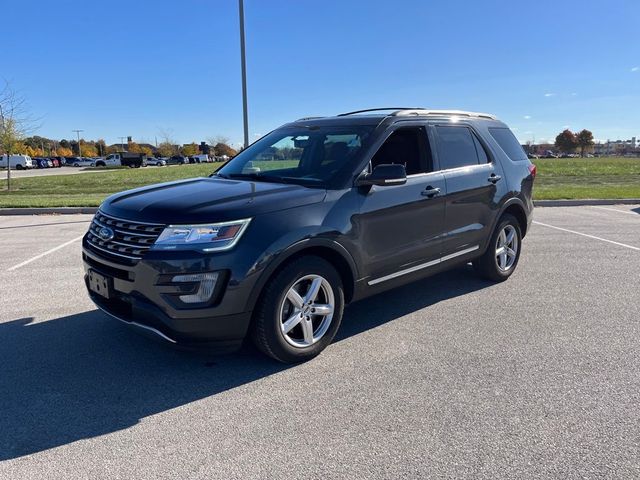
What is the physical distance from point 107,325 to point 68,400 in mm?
1317

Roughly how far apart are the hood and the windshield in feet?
0.96

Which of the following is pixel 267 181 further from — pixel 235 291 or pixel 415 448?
pixel 415 448

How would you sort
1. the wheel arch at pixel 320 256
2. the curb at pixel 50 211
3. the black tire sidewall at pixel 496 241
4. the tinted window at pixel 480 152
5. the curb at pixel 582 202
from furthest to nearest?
the curb at pixel 582 202
the curb at pixel 50 211
the black tire sidewall at pixel 496 241
the tinted window at pixel 480 152
the wheel arch at pixel 320 256

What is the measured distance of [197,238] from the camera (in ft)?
10.4

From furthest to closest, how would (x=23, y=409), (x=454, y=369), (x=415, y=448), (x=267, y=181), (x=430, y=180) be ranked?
(x=430, y=180) < (x=267, y=181) < (x=454, y=369) < (x=23, y=409) < (x=415, y=448)

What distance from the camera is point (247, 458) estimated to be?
2570mm

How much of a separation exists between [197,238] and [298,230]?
0.70 meters

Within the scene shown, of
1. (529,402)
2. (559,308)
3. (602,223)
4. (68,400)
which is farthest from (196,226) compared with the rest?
(602,223)

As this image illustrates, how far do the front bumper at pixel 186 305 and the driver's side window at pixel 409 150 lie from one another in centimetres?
185

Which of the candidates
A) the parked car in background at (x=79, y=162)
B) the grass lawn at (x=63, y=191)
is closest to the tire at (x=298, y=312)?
the grass lawn at (x=63, y=191)

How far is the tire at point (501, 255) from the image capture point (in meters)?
5.52

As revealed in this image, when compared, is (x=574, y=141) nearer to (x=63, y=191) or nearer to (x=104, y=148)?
(x=104, y=148)

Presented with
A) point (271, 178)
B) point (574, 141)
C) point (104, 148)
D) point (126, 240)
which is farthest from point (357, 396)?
point (574, 141)

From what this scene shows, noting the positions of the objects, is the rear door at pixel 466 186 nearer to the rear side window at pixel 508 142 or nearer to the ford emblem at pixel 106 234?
the rear side window at pixel 508 142
